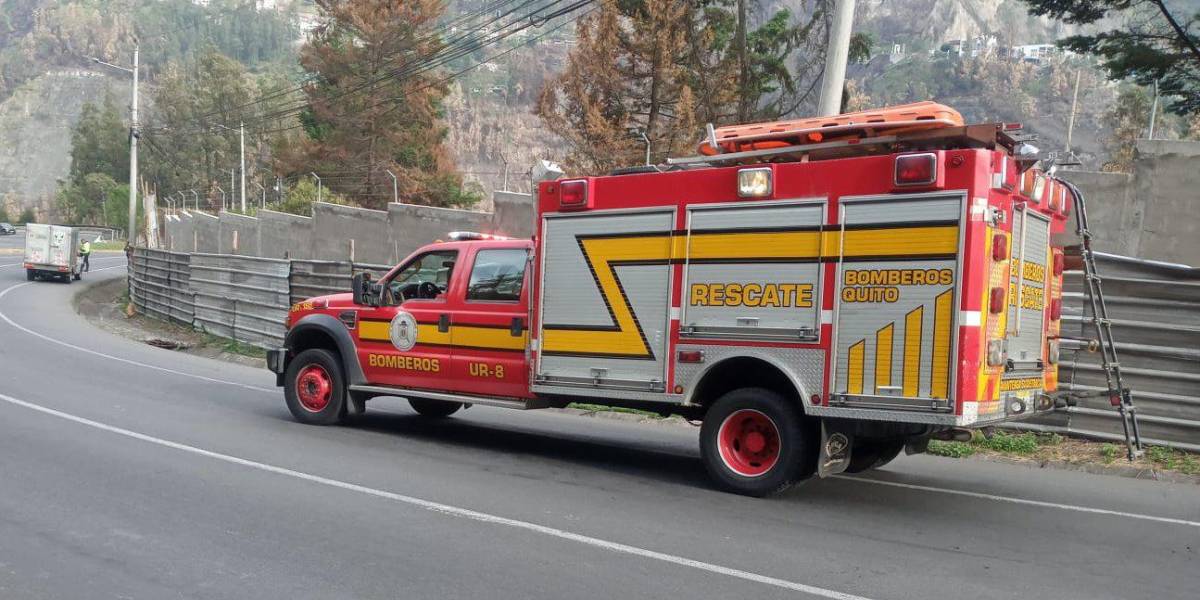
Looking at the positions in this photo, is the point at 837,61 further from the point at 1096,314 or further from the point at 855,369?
the point at 855,369

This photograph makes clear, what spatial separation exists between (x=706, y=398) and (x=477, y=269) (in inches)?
110

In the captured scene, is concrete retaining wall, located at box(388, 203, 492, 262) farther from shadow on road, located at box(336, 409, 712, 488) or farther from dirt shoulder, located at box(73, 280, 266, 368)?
shadow on road, located at box(336, 409, 712, 488)

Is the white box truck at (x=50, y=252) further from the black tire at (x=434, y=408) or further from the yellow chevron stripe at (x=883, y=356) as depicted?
the yellow chevron stripe at (x=883, y=356)

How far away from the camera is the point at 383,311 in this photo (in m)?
10.3

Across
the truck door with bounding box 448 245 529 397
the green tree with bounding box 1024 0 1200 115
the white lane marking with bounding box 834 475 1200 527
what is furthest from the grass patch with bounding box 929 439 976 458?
the green tree with bounding box 1024 0 1200 115

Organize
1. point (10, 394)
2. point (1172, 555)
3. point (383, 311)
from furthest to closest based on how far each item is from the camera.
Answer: point (10, 394), point (383, 311), point (1172, 555)

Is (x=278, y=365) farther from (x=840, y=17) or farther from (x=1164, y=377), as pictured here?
(x=1164, y=377)

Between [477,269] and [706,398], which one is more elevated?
[477,269]

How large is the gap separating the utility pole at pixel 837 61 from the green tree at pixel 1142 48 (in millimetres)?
4555

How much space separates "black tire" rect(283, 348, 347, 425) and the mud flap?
5.47m

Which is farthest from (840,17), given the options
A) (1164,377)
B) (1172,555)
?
(1172,555)

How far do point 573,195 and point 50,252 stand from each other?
45.7 metres

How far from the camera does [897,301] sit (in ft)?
23.1

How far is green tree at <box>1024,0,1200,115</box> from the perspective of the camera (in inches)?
566
